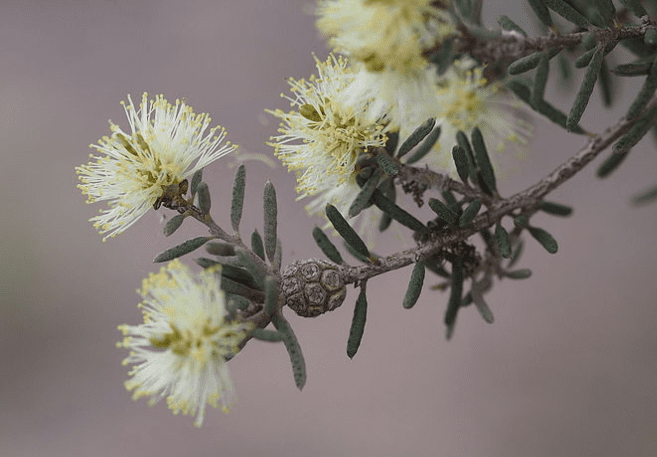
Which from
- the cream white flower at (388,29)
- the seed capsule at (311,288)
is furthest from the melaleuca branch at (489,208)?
the cream white flower at (388,29)

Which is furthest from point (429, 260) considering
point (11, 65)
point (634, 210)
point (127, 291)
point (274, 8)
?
point (11, 65)

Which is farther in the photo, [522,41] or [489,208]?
[489,208]

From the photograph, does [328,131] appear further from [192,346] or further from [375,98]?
[192,346]

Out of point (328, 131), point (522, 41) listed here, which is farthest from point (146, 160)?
point (522, 41)

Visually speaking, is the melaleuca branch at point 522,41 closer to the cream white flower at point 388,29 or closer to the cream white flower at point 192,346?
the cream white flower at point 388,29

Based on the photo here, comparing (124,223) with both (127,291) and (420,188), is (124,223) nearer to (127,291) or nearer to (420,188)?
(420,188)

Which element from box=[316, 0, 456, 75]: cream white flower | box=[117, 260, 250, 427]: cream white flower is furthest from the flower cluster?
box=[117, 260, 250, 427]: cream white flower
